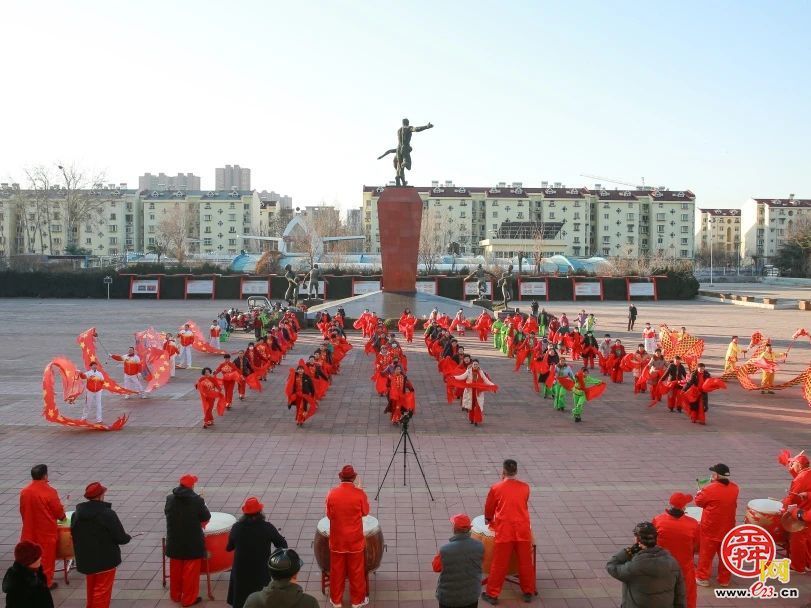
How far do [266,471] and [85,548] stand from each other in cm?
415

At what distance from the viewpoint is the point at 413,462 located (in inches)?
400

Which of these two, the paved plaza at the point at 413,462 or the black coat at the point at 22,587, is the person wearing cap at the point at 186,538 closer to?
the paved plaza at the point at 413,462

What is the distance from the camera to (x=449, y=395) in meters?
14.5

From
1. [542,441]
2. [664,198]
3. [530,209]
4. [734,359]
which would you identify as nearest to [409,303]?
[734,359]

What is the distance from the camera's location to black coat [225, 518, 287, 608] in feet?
17.3

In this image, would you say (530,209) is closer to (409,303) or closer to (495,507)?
(409,303)

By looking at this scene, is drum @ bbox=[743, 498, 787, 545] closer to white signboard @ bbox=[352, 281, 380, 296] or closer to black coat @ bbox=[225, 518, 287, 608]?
black coat @ bbox=[225, 518, 287, 608]

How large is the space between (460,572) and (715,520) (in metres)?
2.62

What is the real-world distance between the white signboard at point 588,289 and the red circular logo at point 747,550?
42.8 metres

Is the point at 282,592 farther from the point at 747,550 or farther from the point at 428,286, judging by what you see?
the point at 428,286

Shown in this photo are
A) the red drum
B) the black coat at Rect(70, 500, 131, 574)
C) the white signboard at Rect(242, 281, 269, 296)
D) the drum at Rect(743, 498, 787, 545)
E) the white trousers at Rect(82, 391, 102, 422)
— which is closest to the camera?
the black coat at Rect(70, 500, 131, 574)

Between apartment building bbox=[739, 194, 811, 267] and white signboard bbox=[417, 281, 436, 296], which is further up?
apartment building bbox=[739, 194, 811, 267]

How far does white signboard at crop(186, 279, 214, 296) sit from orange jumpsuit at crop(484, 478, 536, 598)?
148 feet

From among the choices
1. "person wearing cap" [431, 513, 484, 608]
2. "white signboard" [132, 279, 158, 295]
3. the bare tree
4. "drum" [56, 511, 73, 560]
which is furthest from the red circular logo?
the bare tree
